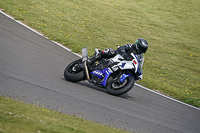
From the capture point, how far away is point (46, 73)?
9.03 meters

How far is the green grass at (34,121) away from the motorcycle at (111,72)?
3.11 metres

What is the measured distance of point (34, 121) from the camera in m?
4.09

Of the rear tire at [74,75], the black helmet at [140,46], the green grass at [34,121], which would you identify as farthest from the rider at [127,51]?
the green grass at [34,121]

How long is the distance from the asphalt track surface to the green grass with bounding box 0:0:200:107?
2.32 m

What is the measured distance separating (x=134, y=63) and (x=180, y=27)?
2079 cm

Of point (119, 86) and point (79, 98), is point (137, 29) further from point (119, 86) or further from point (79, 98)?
point (79, 98)

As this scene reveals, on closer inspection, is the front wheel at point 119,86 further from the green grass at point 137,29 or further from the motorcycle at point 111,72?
the green grass at point 137,29

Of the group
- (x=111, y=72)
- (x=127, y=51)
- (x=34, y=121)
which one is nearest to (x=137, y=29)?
(x=127, y=51)

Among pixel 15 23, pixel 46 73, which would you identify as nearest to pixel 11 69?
pixel 46 73

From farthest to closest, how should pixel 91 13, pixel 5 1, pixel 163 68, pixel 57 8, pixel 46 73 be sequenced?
pixel 91 13 < pixel 57 8 < pixel 5 1 < pixel 163 68 < pixel 46 73

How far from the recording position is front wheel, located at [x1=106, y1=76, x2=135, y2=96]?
26.2 ft

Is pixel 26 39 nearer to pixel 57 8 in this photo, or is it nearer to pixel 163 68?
pixel 163 68

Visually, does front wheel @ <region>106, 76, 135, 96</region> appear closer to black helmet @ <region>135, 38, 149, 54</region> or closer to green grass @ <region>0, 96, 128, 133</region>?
black helmet @ <region>135, 38, 149, 54</region>

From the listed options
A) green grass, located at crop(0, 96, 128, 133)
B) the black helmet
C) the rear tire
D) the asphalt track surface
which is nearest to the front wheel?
the asphalt track surface
